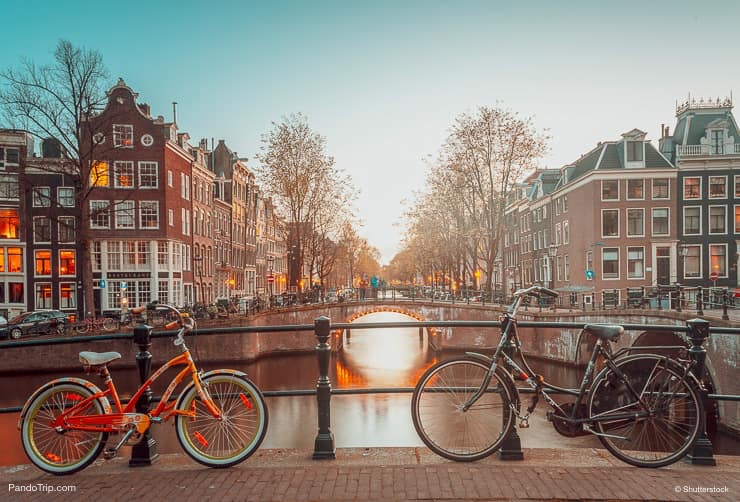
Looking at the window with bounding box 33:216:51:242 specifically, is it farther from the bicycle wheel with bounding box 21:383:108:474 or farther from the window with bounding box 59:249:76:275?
the bicycle wheel with bounding box 21:383:108:474

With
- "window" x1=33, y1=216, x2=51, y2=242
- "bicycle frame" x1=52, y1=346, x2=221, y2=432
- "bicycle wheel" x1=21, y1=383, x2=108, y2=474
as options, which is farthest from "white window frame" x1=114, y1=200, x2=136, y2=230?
"bicycle frame" x1=52, y1=346, x2=221, y2=432

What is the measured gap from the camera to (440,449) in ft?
14.4

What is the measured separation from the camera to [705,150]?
40.2 m

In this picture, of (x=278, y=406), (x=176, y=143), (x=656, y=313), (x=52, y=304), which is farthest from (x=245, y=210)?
(x=656, y=313)

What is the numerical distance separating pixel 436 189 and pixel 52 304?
91.3 feet

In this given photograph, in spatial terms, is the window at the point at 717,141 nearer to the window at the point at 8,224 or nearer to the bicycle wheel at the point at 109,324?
the bicycle wheel at the point at 109,324

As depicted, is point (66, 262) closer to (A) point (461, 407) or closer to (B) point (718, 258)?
(A) point (461, 407)

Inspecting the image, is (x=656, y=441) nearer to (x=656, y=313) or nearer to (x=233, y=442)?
(x=233, y=442)

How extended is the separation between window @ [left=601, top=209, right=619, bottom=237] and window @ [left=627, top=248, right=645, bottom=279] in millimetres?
1639

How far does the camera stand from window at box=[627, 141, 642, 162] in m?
40.3

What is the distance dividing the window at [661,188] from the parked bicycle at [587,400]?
1579 inches

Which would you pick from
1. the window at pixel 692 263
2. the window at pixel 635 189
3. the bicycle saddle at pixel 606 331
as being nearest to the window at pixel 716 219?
the window at pixel 692 263

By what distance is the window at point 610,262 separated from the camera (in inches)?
1586

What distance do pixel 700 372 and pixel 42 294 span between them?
143 feet
